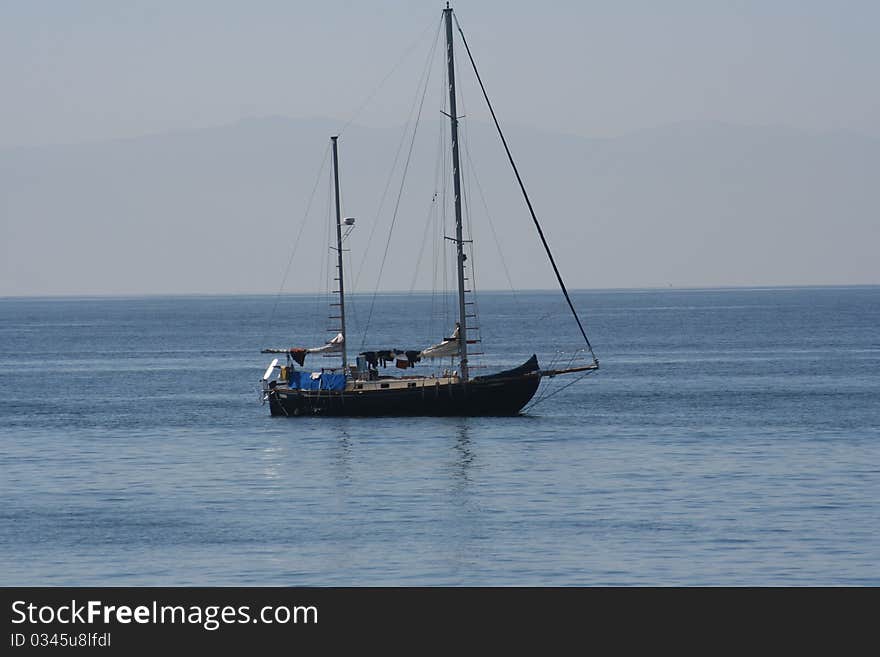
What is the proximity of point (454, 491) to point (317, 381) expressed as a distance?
27.7m

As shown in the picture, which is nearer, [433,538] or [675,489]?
[433,538]

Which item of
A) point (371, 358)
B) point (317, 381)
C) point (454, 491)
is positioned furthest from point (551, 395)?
point (454, 491)

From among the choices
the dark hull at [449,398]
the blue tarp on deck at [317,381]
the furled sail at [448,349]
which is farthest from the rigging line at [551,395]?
the blue tarp on deck at [317,381]

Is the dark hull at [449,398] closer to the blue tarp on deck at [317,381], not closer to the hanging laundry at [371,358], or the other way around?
the blue tarp on deck at [317,381]

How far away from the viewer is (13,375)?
429 ft

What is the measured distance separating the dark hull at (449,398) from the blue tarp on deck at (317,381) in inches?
16.7

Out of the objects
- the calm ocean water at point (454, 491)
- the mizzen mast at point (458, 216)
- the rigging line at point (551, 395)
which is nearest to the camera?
the calm ocean water at point (454, 491)

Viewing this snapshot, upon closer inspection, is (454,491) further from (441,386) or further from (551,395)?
(551,395)

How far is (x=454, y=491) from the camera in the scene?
5744 cm

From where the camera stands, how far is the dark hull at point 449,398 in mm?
79938
